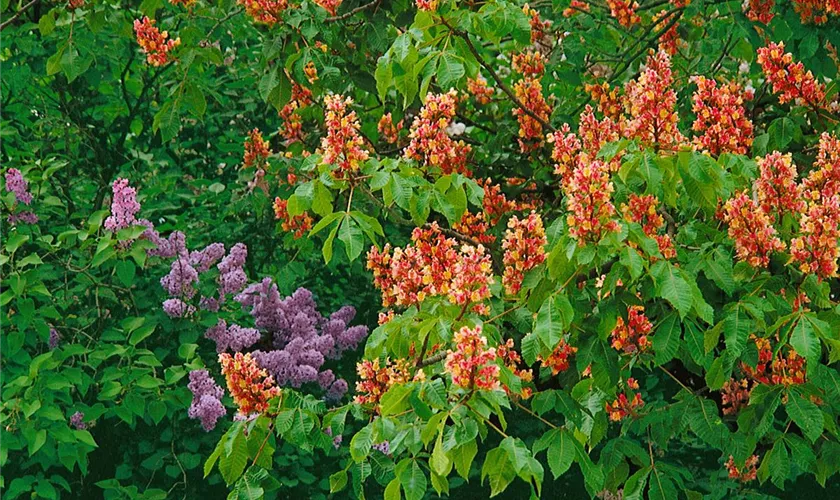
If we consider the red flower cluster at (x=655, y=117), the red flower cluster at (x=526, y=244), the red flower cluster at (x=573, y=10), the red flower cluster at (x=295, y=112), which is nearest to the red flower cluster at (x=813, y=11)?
the red flower cluster at (x=573, y=10)

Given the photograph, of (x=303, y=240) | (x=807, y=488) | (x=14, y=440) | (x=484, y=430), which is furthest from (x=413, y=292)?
(x=807, y=488)

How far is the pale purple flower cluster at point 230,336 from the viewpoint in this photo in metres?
5.18

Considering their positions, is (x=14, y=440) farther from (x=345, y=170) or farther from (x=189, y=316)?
(x=345, y=170)

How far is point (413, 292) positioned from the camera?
3406 mm

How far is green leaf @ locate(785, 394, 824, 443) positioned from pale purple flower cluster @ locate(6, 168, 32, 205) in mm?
3070

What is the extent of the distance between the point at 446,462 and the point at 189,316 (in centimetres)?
268

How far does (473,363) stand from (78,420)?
2523 millimetres

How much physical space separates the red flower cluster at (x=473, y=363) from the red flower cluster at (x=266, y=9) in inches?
81.0

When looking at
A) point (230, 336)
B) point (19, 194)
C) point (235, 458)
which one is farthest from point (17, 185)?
point (235, 458)

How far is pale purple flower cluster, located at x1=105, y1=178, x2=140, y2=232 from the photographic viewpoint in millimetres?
4688

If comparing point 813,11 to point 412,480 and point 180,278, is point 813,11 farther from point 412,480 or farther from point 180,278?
point 180,278

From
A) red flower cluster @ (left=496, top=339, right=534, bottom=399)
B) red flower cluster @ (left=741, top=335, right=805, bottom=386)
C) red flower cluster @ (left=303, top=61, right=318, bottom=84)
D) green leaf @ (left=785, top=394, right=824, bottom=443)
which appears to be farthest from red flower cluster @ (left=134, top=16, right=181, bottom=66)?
green leaf @ (left=785, top=394, right=824, bottom=443)

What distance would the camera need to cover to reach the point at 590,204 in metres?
2.89

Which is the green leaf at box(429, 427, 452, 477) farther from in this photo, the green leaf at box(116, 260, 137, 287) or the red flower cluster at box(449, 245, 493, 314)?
the green leaf at box(116, 260, 137, 287)
